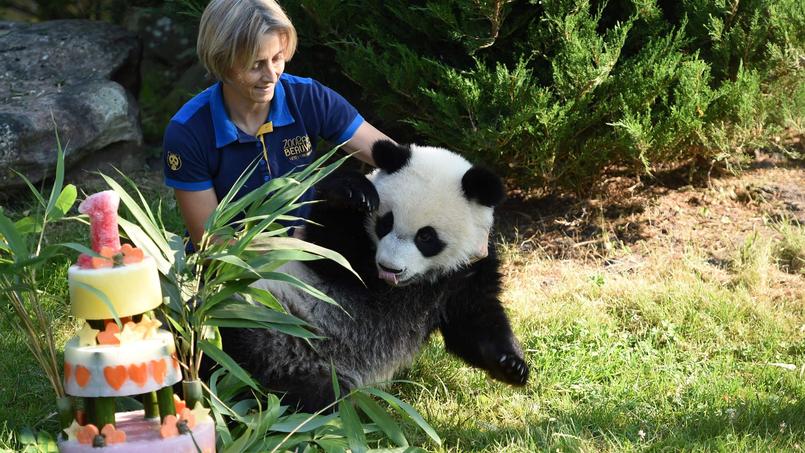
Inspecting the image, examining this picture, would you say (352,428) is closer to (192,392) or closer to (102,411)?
(192,392)

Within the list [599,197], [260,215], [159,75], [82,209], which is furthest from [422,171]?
[159,75]

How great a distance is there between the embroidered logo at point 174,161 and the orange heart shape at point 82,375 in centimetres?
117

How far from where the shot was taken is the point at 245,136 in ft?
10.4

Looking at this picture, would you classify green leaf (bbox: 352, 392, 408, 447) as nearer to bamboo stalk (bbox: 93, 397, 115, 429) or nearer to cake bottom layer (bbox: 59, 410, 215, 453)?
cake bottom layer (bbox: 59, 410, 215, 453)

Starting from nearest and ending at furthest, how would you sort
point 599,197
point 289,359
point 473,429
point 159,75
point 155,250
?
point 155,250
point 289,359
point 473,429
point 599,197
point 159,75

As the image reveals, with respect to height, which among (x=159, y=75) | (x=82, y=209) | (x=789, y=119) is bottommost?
(x=159, y=75)

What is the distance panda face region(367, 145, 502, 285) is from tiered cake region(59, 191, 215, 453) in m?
0.84

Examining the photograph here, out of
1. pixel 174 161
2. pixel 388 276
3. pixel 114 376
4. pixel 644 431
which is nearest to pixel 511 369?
pixel 644 431

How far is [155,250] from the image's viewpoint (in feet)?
7.66

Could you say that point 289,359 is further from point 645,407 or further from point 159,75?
point 159,75

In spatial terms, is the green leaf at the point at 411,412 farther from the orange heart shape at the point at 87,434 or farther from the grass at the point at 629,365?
the orange heart shape at the point at 87,434

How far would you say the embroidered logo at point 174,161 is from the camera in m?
3.10

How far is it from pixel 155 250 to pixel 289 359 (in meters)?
0.61

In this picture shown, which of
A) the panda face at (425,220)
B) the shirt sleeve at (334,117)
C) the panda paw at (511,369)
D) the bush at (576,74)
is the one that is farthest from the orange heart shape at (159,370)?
the bush at (576,74)
